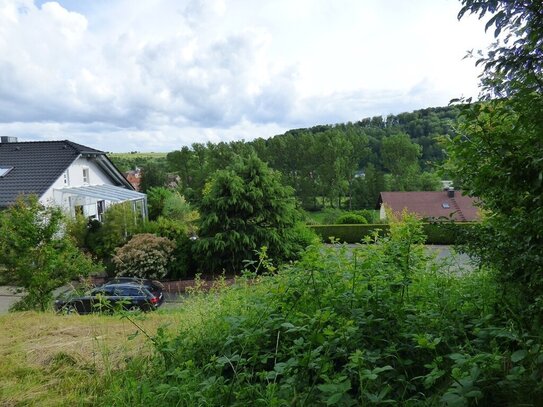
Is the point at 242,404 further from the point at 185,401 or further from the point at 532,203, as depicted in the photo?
the point at 532,203

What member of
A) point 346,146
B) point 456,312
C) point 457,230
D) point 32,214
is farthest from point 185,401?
point 346,146

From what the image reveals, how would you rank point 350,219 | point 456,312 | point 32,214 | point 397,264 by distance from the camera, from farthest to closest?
point 350,219 < point 32,214 < point 397,264 < point 456,312

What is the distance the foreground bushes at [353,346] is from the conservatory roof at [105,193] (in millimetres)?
22563

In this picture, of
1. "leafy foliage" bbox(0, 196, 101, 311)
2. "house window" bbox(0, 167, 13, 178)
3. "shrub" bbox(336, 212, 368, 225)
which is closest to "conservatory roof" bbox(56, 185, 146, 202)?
"house window" bbox(0, 167, 13, 178)

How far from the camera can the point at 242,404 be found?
7.16 feet

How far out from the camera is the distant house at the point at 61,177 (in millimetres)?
23438

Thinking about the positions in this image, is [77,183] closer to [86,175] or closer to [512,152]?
[86,175]

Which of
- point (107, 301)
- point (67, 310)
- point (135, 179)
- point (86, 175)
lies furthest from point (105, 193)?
point (135, 179)

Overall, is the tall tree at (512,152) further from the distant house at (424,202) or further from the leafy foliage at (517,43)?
the distant house at (424,202)

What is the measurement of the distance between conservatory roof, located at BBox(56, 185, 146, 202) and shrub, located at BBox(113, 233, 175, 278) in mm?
6754

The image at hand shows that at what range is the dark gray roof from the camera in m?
23.2

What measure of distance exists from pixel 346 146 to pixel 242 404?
2241 inches

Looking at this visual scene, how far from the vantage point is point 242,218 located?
1803 centimetres

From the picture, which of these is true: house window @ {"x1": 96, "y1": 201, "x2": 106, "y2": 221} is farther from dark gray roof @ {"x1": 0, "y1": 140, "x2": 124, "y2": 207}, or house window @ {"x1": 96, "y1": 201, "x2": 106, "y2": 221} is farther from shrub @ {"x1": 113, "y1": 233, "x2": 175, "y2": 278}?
shrub @ {"x1": 113, "y1": 233, "x2": 175, "y2": 278}
